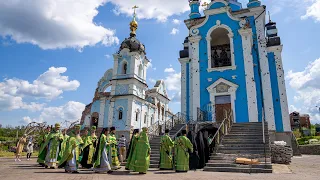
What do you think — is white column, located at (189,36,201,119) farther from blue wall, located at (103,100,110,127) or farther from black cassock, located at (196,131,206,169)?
blue wall, located at (103,100,110,127)

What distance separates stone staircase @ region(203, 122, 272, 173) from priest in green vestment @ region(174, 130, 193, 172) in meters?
0.85

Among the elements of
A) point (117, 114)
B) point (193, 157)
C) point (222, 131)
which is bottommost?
point (193, 157)

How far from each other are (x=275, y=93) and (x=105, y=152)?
45.8 ft

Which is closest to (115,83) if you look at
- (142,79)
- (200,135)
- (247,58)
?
(142,79)

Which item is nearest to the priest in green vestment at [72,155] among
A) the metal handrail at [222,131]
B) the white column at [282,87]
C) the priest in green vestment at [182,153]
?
the priest in green vestment at [182,153]

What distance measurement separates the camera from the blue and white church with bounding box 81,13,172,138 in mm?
26703

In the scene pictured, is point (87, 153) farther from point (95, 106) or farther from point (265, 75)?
point (95, 106)

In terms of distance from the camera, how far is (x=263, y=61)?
1727cm

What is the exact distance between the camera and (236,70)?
669 inches

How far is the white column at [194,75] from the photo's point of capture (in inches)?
674

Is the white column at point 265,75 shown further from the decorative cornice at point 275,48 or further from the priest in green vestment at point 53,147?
the priest in green vestment at point 53,147

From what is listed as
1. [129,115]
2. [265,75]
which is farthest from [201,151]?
[129,115]

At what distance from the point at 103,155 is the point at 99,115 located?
20968mm

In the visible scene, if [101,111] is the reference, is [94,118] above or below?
below
